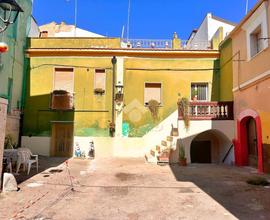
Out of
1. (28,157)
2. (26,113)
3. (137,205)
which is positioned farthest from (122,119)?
(137,205)

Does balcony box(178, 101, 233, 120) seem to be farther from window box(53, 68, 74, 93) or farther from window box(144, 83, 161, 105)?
window box(53, 68, 74, 93)

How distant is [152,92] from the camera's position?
47.3 ft

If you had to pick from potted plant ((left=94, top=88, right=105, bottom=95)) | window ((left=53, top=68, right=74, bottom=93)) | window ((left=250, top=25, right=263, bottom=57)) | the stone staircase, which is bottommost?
the stone staircase

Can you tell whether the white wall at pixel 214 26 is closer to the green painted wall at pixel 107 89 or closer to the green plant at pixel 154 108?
the green painted wall at pixel 107 89

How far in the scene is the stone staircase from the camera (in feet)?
37.9

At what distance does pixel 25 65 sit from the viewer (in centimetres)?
1441

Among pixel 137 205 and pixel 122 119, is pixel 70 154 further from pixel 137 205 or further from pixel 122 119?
pixel 137 205

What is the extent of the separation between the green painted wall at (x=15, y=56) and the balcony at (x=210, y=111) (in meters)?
8.35

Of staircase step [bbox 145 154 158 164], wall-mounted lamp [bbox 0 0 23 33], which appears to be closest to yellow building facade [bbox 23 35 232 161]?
staircase step [bbox 145 154 158 164]

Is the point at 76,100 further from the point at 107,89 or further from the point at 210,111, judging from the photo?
the point at 210,111

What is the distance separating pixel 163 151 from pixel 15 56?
884cm

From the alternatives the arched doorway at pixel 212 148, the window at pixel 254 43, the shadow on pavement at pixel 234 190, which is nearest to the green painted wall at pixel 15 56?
the shadow on pavement at pixel 234 190

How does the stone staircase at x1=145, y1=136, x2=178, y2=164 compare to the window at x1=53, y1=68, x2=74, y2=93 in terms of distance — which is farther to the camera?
the window at x1=53, y1=68, x2=74, y2=93

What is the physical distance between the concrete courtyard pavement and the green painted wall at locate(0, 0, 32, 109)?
5774mm
